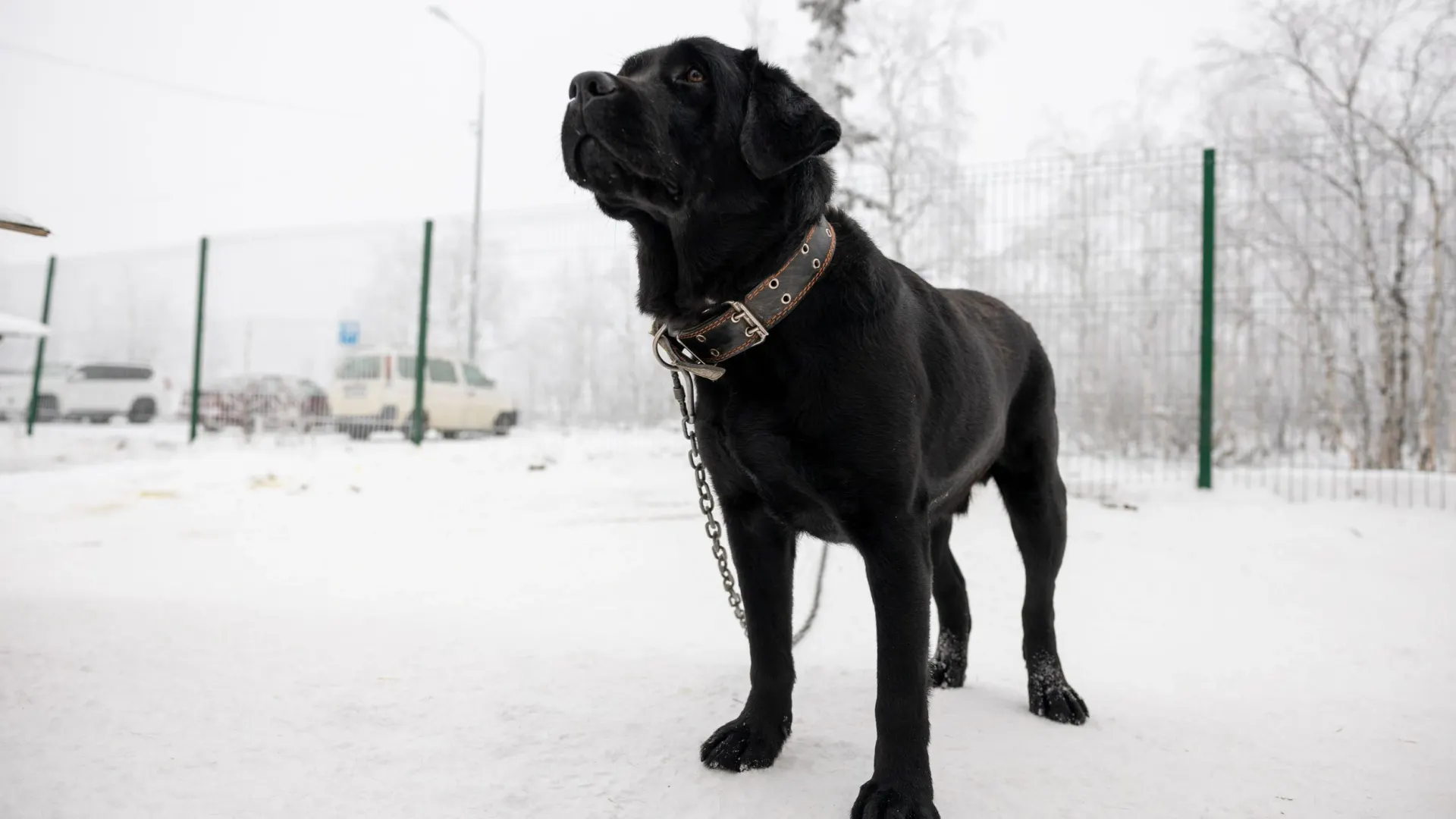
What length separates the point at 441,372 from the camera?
10984 mm

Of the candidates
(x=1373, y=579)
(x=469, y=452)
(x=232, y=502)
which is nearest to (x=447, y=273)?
(x=469, y=452)

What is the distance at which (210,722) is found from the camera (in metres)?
2.18

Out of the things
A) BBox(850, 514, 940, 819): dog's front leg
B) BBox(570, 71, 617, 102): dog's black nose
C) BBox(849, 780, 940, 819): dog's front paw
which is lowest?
BBox(849, 780, 940, 819): dog's front paw

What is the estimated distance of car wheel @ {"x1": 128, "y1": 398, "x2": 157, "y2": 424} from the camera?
16.3 meters

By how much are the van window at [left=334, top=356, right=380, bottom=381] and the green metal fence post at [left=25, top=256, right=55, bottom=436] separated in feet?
20.3

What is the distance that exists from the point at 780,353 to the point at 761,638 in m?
0.80

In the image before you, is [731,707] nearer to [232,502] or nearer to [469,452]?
[232,502]

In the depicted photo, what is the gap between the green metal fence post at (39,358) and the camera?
1312cm

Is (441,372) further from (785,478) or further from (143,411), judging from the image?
(785,478)

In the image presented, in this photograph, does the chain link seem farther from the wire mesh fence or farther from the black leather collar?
the wire mesh fence

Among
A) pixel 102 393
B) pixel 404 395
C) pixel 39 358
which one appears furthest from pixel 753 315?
pixel 102 393

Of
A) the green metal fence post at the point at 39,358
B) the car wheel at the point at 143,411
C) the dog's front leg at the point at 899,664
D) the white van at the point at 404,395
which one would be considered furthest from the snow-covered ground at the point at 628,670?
the car wheel at the point at 143,411

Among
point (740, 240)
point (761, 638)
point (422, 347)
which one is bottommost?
point (761, 638)

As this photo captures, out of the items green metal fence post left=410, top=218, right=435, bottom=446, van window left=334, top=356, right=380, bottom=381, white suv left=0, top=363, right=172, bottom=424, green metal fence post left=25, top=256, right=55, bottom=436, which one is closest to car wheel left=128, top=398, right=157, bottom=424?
white suv left=0, top=363, right=172, bottom=424
